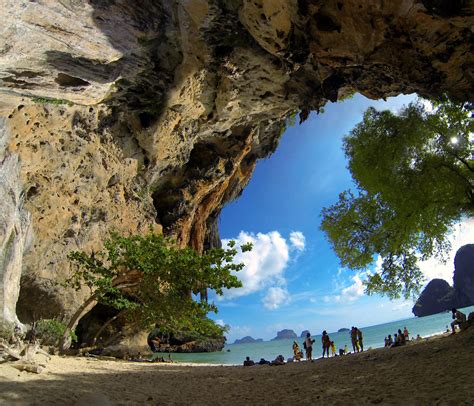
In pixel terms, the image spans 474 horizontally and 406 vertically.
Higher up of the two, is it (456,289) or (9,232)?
(456,289)

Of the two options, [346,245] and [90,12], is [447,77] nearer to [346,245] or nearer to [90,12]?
[346,245]

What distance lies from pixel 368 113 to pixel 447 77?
5021 millimetres

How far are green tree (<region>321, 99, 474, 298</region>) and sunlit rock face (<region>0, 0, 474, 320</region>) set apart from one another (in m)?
1.68

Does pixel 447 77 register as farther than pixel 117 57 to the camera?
No

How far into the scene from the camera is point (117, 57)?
1331 cm

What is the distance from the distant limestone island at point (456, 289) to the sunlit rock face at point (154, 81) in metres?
114

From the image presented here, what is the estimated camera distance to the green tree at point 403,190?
13.6 meters

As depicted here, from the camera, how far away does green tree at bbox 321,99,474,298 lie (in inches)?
537

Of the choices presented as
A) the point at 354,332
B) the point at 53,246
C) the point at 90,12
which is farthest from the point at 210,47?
the point at 354,332

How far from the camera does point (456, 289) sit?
11594cm

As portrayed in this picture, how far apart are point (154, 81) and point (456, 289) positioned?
5260 inches

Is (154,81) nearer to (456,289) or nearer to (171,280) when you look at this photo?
(171,280)

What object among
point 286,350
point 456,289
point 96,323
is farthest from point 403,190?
point 456,289

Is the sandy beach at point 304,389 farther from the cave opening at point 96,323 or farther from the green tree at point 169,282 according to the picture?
the cave opening at point 96,323
